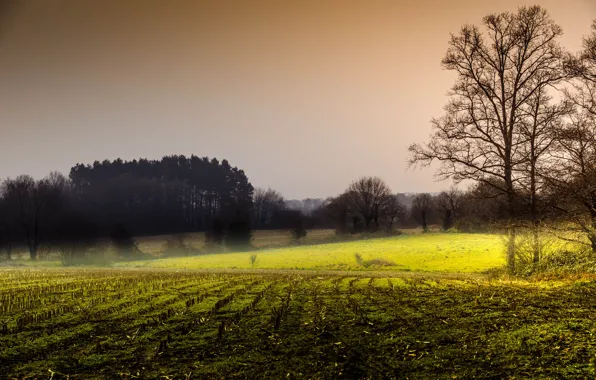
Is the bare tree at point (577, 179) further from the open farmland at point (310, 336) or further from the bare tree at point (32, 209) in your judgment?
the bare tree at point (32, 209)

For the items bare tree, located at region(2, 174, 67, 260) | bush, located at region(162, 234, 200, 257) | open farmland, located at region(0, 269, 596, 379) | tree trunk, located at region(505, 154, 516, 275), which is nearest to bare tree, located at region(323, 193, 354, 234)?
bush, located at region(162, 234, 200, 257)

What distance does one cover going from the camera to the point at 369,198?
90.6m

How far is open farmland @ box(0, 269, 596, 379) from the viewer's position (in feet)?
22.5

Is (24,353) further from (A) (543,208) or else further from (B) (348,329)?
(A) (543,208)

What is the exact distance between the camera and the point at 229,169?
5113 inches

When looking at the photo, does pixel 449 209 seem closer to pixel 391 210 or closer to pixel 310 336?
pixel 391 210

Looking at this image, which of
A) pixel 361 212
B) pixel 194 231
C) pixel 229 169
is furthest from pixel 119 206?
pixel 361 212

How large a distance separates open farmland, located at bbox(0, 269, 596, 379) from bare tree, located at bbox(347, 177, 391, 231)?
236 ft

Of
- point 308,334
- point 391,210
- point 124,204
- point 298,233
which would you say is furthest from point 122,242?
point 391,210

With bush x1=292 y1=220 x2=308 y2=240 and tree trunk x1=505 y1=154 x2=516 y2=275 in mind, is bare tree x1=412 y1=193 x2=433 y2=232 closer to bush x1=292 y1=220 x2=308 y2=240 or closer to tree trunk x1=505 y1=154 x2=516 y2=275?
bush x1=292 y1=220 x2=308 y2=240

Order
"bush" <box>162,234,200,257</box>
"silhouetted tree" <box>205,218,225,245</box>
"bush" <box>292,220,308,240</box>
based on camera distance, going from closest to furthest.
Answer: "bush" <box>162,234,200,257</box>, "silhouetted tree" <box>205,218,225,245</box>, "bush" <box>292,220,308,240</box>

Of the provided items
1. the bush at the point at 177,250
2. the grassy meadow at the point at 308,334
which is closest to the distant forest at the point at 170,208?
the bush at the point at 177,250

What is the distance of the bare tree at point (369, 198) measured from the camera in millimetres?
87194

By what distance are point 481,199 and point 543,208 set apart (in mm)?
2844
